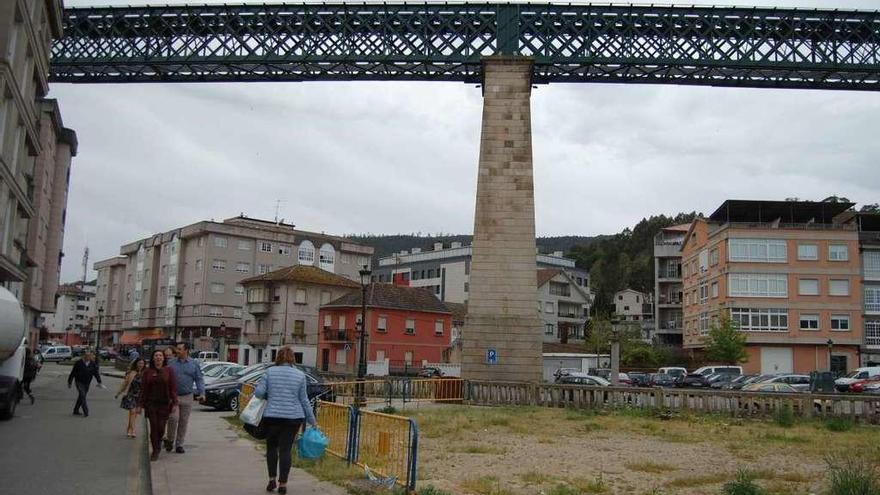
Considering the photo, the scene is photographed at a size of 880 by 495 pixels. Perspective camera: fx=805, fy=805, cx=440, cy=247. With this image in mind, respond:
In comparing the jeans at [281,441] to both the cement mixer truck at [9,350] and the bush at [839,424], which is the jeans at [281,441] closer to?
the cement mixer truck at [9,350]

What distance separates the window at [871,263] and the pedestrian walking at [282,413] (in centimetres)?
6094

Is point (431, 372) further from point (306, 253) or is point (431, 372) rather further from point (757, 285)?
point (306, 253)

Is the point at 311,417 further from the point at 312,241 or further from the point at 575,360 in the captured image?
the point at 312,241

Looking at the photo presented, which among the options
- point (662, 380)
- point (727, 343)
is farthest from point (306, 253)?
point (662, 380)

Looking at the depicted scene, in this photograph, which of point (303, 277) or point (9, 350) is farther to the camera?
point (303, 277)

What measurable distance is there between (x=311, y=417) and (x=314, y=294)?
205 feet

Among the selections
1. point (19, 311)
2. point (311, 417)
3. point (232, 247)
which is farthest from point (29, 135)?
point (232, 247)

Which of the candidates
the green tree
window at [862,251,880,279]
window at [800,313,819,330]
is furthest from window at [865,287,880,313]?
the green tree

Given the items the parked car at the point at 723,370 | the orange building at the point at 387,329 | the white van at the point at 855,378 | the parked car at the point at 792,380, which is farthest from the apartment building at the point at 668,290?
the parked car at the point at 792,380

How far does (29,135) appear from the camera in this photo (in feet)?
112

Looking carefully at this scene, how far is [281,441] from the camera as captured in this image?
9406 mm

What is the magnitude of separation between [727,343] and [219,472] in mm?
49542

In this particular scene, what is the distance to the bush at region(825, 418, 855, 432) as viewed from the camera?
19.9 meters

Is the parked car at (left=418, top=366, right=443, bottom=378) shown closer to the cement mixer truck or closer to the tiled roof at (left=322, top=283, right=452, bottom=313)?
the tiled roof at (left=322, top=283, right=452, bottom=313)
